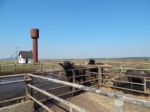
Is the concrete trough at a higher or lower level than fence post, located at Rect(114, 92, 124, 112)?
lower

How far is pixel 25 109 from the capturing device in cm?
431

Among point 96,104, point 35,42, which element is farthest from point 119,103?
point 35,42

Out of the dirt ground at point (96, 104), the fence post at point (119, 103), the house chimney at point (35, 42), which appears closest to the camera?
the fence post at point (119, 103)

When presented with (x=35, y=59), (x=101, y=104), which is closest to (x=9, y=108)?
(x=101, y=104)

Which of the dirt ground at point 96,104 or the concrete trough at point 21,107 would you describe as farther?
the dirt ground at point 96,104

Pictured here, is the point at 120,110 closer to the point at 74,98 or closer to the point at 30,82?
the point at 30,82

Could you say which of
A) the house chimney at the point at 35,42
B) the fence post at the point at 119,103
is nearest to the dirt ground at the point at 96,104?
the fence post at the point at 119,103

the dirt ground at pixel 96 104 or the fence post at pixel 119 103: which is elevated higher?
the fence post at pixel 119 103

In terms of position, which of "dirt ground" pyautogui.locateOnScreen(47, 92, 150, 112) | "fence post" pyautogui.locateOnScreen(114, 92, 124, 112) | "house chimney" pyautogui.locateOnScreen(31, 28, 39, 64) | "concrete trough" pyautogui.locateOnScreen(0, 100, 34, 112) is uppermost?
"house chimney" pyautogui.locateOnScreen(31, 28, 39, 64)

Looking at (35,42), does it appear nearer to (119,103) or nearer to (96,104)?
(96,104)

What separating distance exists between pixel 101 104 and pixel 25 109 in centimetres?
237

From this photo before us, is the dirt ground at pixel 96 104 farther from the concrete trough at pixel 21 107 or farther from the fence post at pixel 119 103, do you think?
the fence post at pixel 119 103

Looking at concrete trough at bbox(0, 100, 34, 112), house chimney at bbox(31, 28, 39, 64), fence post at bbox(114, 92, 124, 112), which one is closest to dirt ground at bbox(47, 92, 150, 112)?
concrete trough at bbox(0, 100, 34, 112)

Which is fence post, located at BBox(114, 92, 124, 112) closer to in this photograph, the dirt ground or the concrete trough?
the concrete trough
